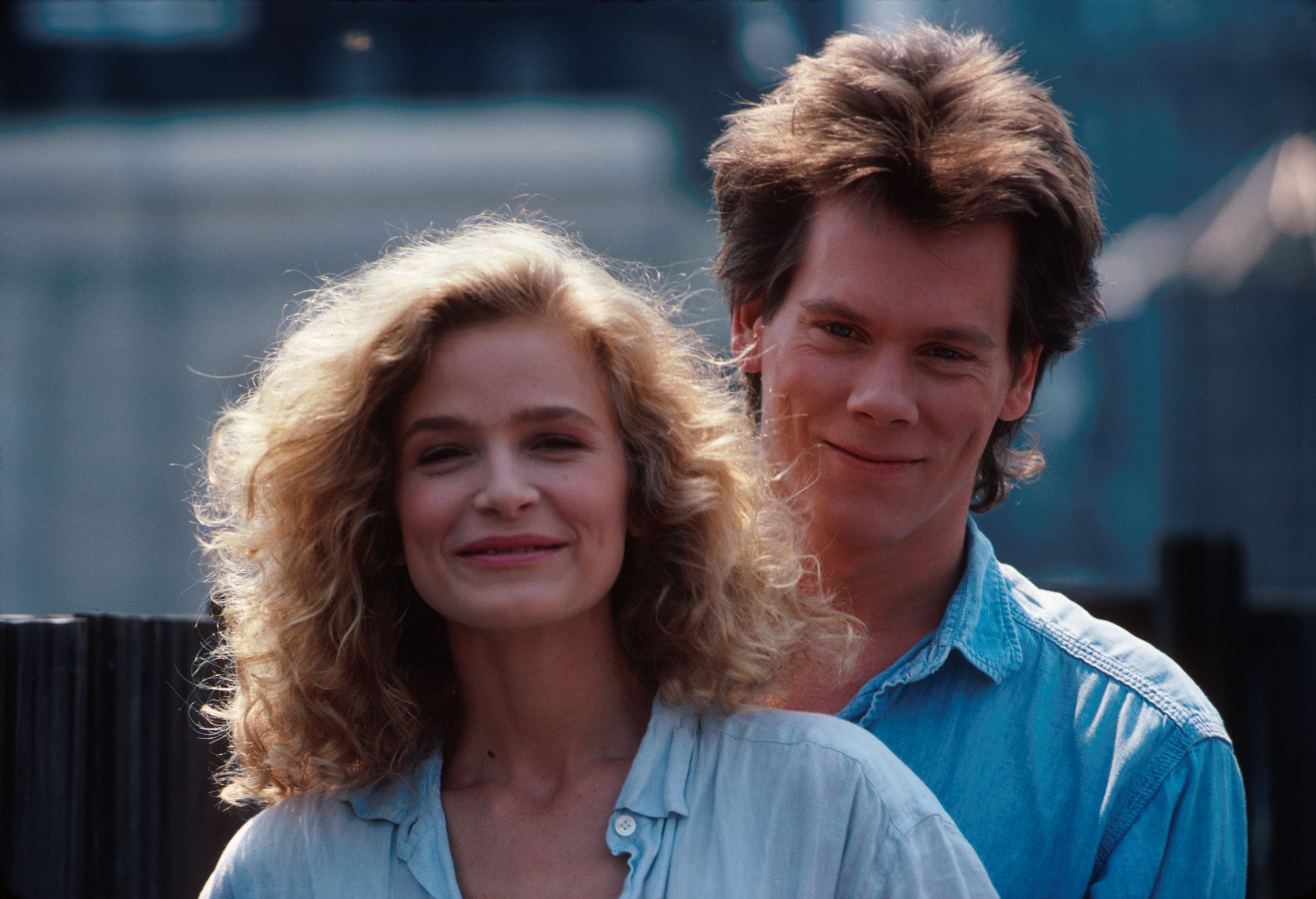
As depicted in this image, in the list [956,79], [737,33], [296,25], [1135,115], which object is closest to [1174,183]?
[1135,115]

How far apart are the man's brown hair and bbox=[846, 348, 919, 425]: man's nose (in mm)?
222

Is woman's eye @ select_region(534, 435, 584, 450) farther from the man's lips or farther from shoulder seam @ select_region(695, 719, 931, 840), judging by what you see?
the man's lips

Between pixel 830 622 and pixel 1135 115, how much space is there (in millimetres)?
7442

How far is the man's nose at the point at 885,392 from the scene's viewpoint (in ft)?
6.57

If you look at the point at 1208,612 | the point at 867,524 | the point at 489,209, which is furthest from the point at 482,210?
the point at 867,524

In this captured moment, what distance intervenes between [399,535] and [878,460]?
770 millimetres

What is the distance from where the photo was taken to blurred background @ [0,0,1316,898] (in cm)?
795

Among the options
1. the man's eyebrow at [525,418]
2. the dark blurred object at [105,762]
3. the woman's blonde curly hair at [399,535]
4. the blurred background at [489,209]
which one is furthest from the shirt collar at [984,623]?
the blurred background at [489,209]

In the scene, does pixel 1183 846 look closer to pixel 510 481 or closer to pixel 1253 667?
pixel 510 481

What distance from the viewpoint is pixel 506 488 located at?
1585 mm

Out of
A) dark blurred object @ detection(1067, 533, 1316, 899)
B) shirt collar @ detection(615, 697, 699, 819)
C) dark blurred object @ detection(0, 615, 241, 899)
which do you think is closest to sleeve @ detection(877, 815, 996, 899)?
shirt collar @ detection(615, 697, 699, 819)

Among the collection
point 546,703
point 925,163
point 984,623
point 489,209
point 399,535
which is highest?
point 489,209

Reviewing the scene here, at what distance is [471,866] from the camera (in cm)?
166

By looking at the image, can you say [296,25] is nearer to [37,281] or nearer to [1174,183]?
[37,281]
